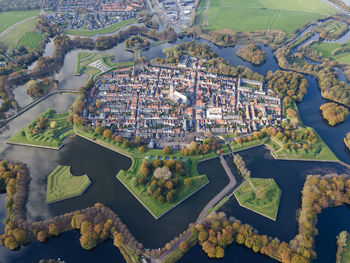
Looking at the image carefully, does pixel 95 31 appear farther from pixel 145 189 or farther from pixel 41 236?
pixel 41 236

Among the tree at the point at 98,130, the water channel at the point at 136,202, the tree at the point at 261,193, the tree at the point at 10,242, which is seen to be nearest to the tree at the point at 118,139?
the water channel at the point at 136,202

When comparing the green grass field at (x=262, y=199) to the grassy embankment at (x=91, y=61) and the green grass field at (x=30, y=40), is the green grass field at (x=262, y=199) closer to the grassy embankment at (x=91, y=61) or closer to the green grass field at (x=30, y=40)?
the grassy embankment at (x=91, y=61)

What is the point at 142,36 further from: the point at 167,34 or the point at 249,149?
the point at 249,149

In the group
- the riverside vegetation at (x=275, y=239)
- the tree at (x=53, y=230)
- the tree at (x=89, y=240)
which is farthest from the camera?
the tree at (x=53, y=230)

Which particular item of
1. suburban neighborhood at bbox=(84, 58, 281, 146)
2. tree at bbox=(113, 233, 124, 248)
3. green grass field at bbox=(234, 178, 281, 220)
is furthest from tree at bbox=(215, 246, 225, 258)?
suburban neighborhood at bbox=(84, 58, 281, 146)

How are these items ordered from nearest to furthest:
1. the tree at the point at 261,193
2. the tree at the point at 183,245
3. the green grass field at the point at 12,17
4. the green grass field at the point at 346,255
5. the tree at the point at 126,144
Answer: the tree at the point at 183,245 → the green grass field at the point at 346,255 → the tree at the point at 261,193 → the tree at the point at 126,144 → the green grass field at the point at 12,17

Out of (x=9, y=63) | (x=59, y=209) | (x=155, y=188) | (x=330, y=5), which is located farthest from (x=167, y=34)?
(x=330, y=5)
